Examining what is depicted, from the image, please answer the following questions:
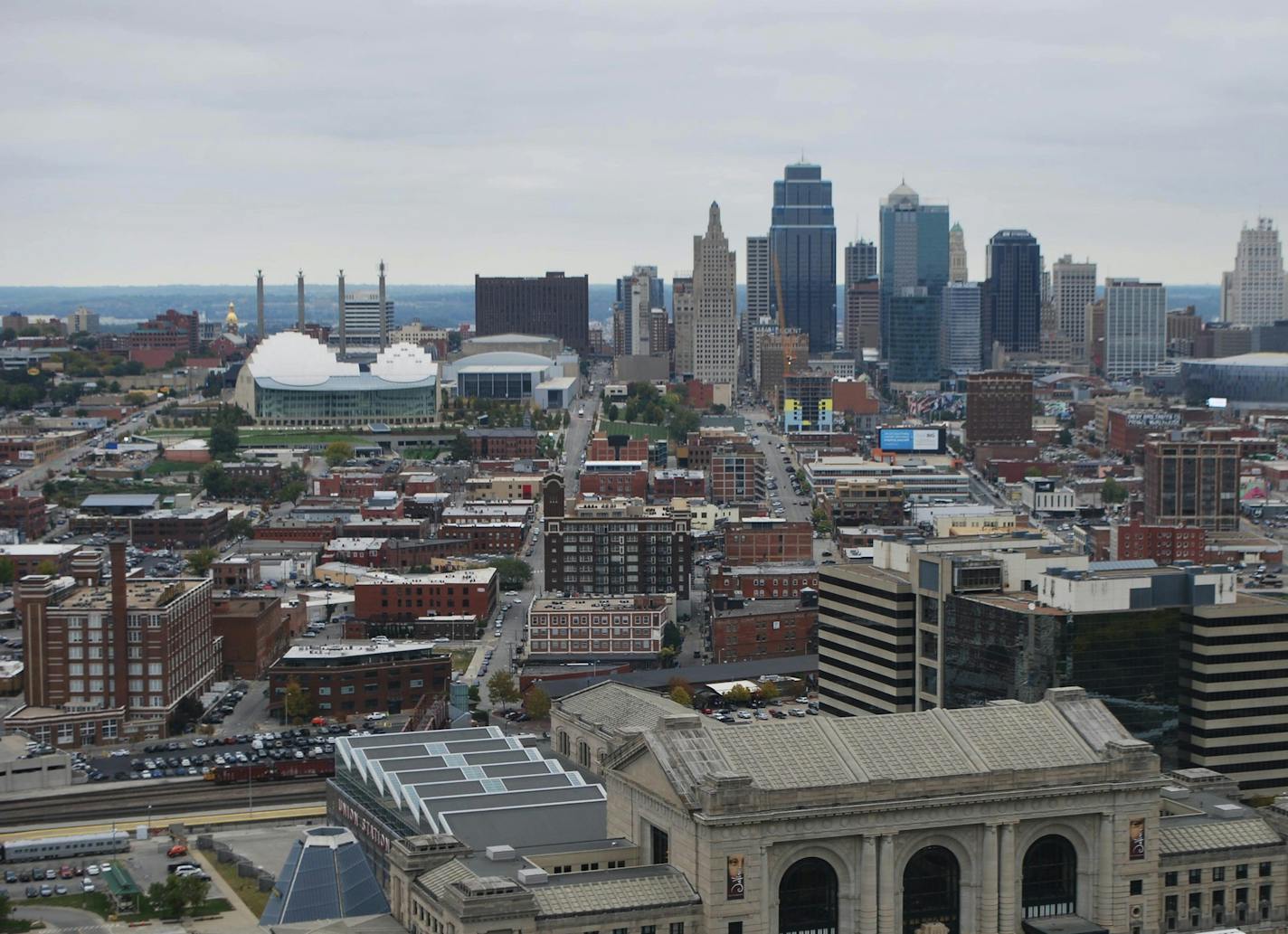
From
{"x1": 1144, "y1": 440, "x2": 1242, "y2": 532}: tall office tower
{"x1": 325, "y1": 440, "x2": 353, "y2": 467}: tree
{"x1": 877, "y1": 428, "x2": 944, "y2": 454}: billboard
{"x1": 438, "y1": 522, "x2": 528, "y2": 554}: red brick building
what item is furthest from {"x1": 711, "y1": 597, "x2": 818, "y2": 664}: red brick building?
{"x1": 877, "y1": 428, "x2": 944, "y2": 454}: billboard

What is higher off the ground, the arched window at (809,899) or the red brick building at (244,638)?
the arched window at (809,899)

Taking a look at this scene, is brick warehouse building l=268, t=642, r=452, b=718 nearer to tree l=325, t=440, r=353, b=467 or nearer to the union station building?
the union station building

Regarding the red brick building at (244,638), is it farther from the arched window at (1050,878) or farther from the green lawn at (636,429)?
the green lawn at (636,429)

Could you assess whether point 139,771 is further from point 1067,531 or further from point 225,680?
point 1067,531

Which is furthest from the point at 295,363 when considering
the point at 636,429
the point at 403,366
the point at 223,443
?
the point at 636,429

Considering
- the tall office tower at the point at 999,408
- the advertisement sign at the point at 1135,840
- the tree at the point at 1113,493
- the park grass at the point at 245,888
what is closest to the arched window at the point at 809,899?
the advertisement sign at the point at 1135,840
